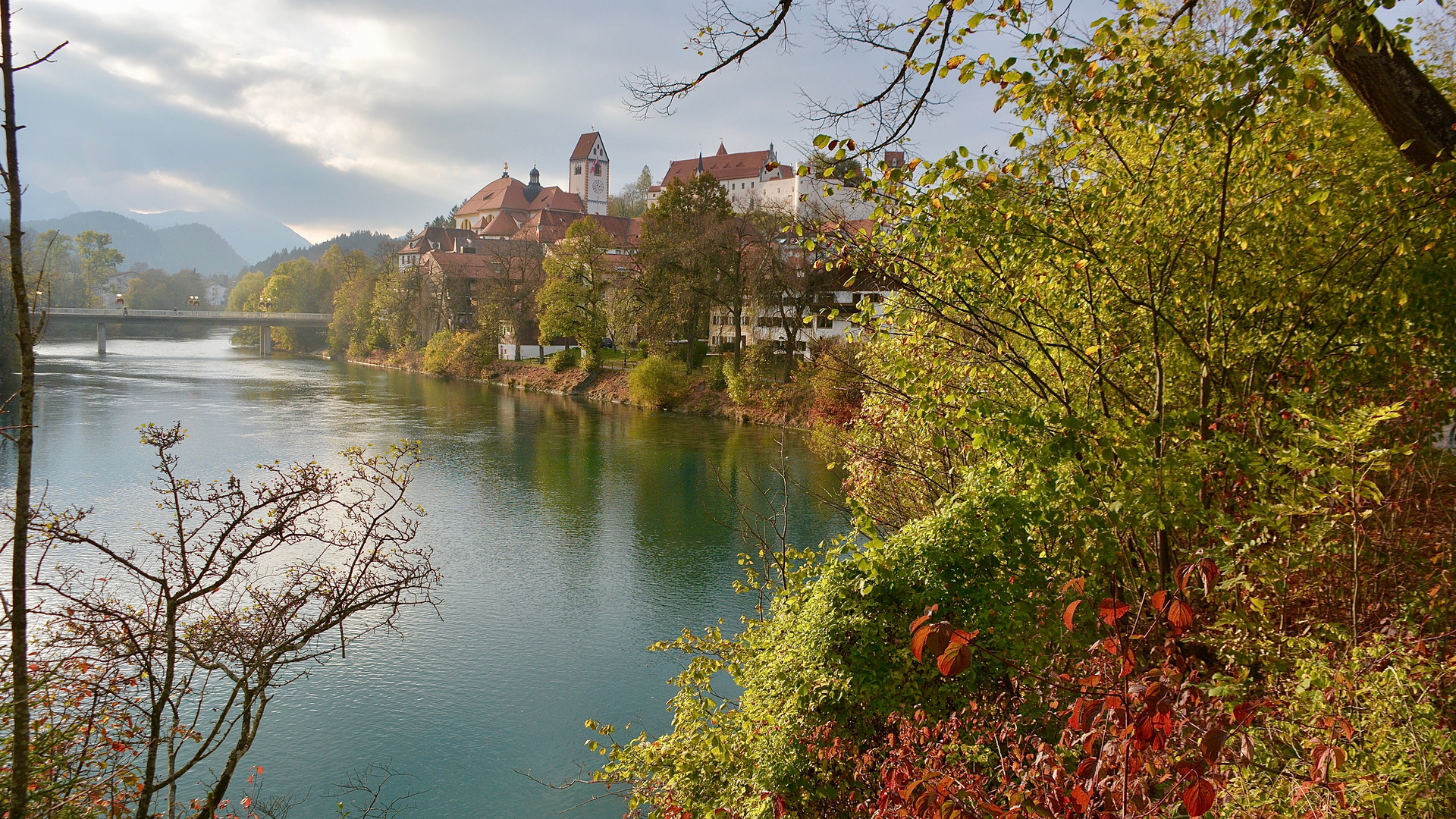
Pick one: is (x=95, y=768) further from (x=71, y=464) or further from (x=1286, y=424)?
(x=71, y=464)

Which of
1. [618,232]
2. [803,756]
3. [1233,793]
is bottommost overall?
[803,756]

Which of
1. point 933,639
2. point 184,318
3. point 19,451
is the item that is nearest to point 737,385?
point 19,451

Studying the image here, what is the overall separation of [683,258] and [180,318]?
4397cm

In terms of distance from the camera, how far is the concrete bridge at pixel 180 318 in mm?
54125

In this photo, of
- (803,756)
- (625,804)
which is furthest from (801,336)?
(803,756)

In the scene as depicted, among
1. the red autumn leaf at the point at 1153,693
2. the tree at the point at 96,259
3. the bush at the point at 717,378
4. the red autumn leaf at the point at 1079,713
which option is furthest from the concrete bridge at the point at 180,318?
the red autumn leaf at the point at 1153,693

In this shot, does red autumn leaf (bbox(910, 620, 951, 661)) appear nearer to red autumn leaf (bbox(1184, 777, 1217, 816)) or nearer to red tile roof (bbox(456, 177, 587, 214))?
red autumn leaf (bbox(1184, 777, 1217, 816))

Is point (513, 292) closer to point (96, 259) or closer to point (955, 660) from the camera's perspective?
point (955, 660)

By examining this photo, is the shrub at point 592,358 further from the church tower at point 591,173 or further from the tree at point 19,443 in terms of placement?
the church tower at point 591,173

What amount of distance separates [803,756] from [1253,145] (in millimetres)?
3866

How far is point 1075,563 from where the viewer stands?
5.70 metres

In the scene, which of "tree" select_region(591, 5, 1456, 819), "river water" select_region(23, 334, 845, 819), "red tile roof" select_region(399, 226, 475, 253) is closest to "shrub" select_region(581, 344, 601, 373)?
"river water" select_region(23, 334, 845, 819)

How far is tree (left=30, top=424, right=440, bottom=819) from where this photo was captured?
5698 millimetres

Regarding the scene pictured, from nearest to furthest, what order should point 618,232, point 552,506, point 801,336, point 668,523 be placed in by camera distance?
1. point 668,523
2. point 552,506
3. point 801,336
4. point 618,232
